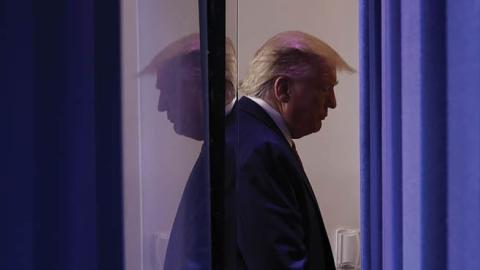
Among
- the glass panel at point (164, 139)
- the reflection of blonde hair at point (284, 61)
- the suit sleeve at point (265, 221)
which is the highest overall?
the reflection of blonde hair at point (284, 61)

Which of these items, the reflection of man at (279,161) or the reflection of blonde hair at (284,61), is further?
the reflection of blonde hair at (284,61)

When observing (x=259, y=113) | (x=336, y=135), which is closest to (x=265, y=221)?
(x=259, y=113)

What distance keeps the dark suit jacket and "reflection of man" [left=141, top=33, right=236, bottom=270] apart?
0.28 meters

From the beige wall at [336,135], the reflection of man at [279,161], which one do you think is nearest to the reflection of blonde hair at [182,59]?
the reflection of man at [279,161]

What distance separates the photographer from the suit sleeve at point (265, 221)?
118 centimetres

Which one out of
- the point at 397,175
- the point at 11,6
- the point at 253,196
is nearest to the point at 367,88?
the point at 397,175

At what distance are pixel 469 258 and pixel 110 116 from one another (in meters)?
0.53

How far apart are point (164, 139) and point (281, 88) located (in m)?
0.67

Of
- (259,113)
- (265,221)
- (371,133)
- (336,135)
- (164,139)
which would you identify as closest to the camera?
(164,139)

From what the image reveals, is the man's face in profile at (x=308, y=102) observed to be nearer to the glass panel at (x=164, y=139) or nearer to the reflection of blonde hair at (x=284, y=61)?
the reflection of blonde hair at (x=284, y=61)

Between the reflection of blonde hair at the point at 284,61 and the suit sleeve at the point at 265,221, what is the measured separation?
0.28m

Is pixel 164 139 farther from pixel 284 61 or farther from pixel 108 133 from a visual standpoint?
pixel 284 61

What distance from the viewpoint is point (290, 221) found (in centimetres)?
121

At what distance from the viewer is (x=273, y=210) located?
1.19 metres
